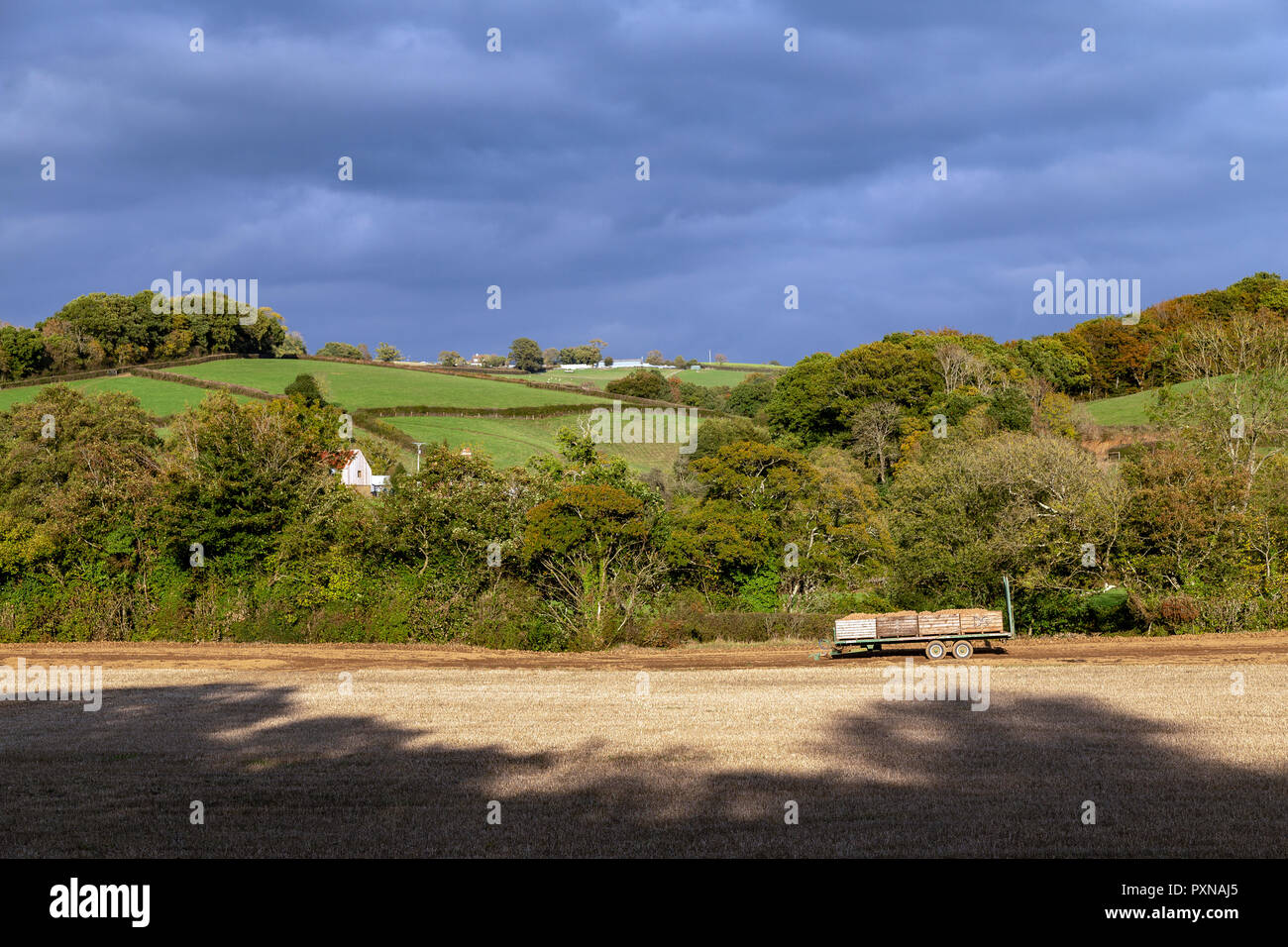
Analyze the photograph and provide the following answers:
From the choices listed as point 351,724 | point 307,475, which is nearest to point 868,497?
point 307,475

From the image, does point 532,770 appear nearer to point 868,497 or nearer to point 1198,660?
point 1198,660

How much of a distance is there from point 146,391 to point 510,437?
103ft

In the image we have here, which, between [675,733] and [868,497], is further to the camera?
[868,497]

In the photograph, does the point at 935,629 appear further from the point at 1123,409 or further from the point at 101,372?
the point at 101,372

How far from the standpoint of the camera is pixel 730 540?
112 ft

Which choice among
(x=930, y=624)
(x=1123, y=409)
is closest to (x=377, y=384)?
(x=1123, y=409)

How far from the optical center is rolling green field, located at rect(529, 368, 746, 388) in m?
129

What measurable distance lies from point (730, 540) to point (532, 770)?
71.7 feet

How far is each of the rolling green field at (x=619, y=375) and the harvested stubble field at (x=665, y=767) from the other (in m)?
99.9

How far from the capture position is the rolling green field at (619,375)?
129 meters

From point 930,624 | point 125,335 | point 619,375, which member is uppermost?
point 619,375

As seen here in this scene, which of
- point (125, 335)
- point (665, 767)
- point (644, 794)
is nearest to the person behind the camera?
point (644, 794)

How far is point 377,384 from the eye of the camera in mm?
94812

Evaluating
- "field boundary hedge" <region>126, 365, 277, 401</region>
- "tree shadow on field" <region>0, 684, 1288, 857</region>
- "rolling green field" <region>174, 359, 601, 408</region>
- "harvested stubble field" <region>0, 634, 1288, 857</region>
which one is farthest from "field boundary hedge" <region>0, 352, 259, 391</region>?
"tree shadow on field" <region>0, 684, 1288, 857</region>
